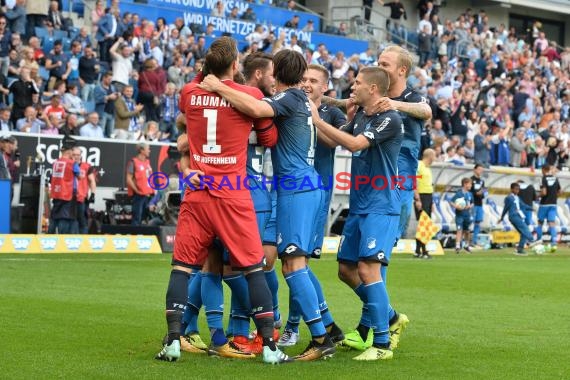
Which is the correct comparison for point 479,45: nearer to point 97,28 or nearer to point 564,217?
point 564,217

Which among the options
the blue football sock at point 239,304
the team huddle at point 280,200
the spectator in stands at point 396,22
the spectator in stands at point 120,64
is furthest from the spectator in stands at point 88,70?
the spectator in stands at point 396,22

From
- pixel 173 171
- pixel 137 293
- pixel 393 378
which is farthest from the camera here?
pixel 173 171

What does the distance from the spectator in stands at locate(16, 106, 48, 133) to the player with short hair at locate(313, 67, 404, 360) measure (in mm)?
14499

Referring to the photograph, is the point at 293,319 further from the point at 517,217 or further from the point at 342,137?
the point at 517,217

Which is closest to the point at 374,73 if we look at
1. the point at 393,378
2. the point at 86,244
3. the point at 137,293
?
the point at 393,378

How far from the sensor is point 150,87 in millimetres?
26406

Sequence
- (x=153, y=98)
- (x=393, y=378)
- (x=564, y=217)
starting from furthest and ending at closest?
(x=564, y=217) < (x=153, y=98) < (x=393, y=378)

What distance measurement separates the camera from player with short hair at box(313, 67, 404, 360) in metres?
8.79

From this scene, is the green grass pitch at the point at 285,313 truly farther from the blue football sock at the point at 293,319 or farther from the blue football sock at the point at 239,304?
the blue football sock at the point at 239,304

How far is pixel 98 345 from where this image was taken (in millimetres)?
8922

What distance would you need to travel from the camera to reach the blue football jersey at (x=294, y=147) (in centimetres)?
855

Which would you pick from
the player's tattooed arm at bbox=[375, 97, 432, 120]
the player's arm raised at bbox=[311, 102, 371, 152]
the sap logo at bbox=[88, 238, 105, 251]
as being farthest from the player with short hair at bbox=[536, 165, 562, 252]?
the player's arm raised at bbox=[311, 102, 371, 152]

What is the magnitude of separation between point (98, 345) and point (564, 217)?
25488 millimetres

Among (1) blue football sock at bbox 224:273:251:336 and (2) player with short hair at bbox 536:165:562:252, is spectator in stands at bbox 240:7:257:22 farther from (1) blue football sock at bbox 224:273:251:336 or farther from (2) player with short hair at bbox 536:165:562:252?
(1) blue football sock at bbox 224:273:251:336
